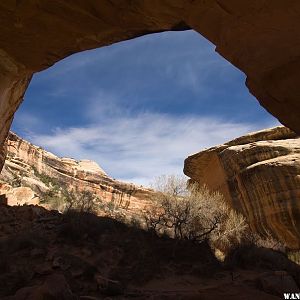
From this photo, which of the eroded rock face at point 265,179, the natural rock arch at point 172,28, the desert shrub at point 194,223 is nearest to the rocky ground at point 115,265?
the desert shrub at point 194,223

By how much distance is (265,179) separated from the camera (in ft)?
53.2

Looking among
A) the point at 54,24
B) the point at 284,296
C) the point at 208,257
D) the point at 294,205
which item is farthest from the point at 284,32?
the point at 294,205

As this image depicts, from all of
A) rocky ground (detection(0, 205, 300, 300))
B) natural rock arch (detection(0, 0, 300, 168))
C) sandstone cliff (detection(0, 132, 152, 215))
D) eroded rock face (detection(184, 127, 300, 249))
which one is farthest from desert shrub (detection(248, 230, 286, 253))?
sandstone cliff (detection(0, 132, 152, 215))

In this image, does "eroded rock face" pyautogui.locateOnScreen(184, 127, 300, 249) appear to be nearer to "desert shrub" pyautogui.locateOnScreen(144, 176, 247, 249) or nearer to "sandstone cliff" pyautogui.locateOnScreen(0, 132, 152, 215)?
"desert shrub" pyautogui.locateOnScreen(144, 176, 247, 249)

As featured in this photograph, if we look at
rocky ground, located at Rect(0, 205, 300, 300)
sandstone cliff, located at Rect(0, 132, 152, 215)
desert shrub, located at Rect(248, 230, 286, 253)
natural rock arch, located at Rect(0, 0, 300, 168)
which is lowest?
rocky ground, located at Rect(0, 205, 300, 300)

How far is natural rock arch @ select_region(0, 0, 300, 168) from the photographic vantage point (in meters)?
4.40

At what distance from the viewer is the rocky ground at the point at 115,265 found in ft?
22.4

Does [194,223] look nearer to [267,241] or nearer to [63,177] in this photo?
[267,241]

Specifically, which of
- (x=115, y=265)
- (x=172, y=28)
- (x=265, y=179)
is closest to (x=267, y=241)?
(x=265, y=179)

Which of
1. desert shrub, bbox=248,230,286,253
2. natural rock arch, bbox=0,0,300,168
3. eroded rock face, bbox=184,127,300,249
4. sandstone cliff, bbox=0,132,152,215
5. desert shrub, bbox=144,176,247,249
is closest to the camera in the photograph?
natural rock arch, bbox=0,0,300,168

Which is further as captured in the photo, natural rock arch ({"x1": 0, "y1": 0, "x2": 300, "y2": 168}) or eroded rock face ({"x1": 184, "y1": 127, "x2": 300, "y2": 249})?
eroded rock face ({"x1": 184, "y1": 127, "x2": 300, "y2": 249})

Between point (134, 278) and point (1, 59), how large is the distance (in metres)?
6.55

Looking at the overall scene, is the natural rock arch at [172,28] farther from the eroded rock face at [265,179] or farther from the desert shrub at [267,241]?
the eroded rock face at [265,179]

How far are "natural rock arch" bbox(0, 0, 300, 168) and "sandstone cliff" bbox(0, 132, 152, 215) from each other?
18.7 m
